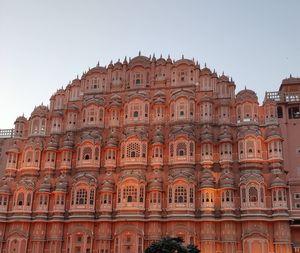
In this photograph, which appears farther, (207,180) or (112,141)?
(112,141)

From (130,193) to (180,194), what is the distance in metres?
4.52

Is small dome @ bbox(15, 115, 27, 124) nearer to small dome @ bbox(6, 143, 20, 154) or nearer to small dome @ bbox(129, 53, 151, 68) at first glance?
small dome @ bbox(6, 143, 20, 154)

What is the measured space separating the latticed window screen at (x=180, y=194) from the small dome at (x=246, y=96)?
10451 mm

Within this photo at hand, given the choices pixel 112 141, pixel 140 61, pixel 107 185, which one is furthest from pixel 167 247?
pixel 140 61

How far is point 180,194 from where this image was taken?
127 feet

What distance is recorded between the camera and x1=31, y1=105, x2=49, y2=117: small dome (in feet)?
152

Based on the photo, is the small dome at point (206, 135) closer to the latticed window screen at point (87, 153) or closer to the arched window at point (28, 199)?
the latticed window screen at point (87, 153)

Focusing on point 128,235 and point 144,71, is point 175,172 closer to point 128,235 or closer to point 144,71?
point 128,235

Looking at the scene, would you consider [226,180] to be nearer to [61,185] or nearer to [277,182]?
[277,182]

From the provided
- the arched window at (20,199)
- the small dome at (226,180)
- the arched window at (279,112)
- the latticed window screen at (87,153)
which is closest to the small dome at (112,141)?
the latticed window screen at (87,153)

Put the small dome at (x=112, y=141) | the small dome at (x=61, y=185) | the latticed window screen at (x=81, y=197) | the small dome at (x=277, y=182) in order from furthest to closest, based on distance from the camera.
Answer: the small dome at (x=112, y=141), the small dome at (x=61, y=185), the latticed window screen at (x=81, y=197), the small dome at (x=277, y=182)

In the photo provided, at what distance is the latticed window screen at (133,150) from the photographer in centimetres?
4112

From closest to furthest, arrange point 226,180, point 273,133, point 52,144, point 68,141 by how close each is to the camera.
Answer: point 226,180
point 273,133
point 68,141
point 52,144

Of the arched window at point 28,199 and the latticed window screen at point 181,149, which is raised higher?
the latticed window screen at point 181,149
